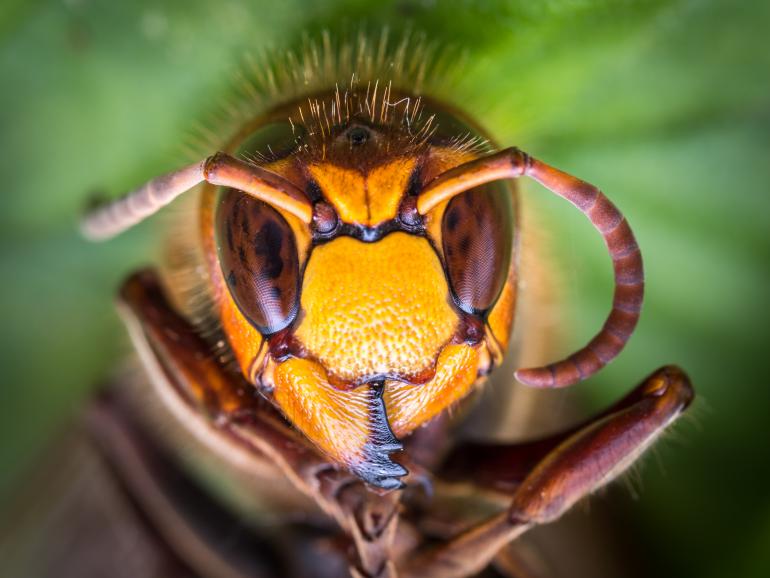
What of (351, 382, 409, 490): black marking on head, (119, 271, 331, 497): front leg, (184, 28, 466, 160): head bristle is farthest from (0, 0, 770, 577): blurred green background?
(351, 382, 409, 490): black marking on head

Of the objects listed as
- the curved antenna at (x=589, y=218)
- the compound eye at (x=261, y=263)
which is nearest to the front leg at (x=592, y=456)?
the curved antenna at (x=589, y=218)

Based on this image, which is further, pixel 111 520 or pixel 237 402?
pixel 111 520

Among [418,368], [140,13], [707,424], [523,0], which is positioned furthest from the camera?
[707,424]

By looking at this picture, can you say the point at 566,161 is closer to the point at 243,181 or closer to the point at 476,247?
the point at 476,247

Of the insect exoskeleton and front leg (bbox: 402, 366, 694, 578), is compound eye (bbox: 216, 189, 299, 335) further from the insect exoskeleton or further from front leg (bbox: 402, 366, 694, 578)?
front leg (bbox: 402, 366, 694, 578)

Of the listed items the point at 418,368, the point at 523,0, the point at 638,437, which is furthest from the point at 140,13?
the point at 638,437

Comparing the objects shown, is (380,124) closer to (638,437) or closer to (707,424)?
(638,437)
